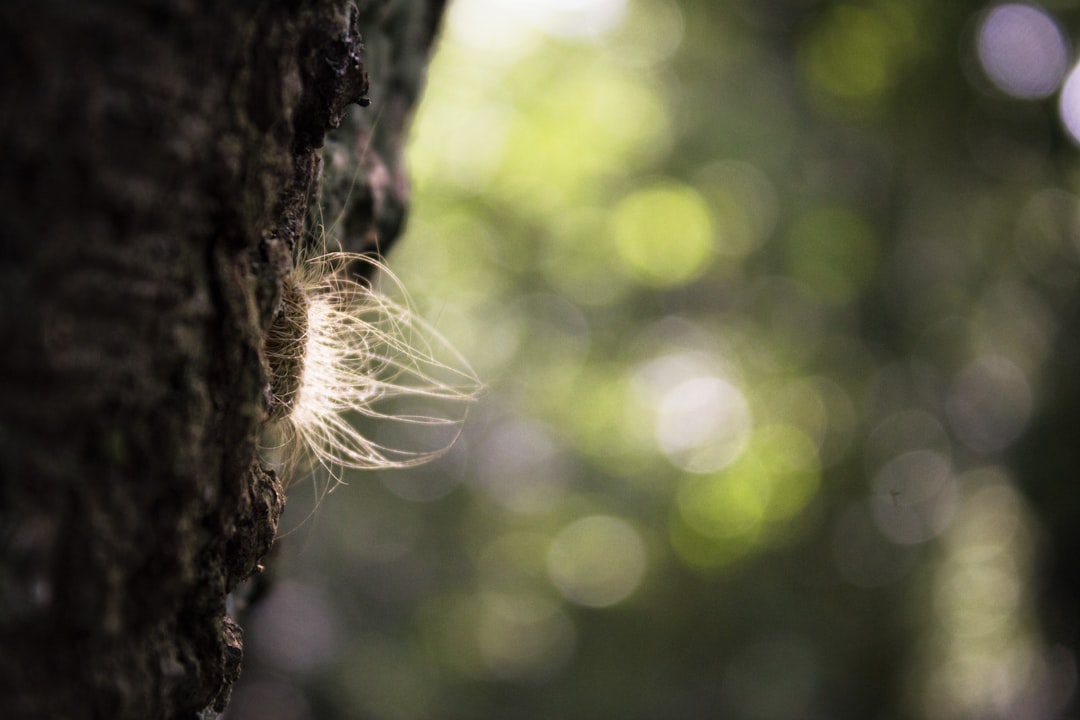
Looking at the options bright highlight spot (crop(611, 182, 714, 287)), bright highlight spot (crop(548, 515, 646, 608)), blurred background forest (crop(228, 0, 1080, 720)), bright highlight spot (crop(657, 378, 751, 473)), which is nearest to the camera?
blurred background forest (crop(228, 0, 1080, 720))

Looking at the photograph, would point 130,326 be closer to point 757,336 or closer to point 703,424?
point 757,336

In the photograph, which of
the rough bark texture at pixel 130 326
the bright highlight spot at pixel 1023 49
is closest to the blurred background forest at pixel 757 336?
the bright highlight spot at pixel 1023 49

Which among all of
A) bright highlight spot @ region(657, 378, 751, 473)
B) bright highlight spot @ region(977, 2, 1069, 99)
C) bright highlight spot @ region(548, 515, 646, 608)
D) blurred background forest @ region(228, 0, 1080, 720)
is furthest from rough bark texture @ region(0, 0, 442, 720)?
bright highlight spot @ region(548, 515, 646, 608)

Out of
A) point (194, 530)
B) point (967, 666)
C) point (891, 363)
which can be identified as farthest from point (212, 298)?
point (967, 666)

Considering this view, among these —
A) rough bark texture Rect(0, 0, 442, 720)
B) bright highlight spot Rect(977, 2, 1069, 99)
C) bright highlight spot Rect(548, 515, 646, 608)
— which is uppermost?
bright highlight spot Rect(977, 2, 1069, 99)

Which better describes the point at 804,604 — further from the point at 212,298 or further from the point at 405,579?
the point at 212,298

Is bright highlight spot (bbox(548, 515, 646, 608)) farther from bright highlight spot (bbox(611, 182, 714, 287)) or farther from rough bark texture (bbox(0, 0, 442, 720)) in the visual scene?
rough bark texture (bbox(0, 0, 442, 720))
